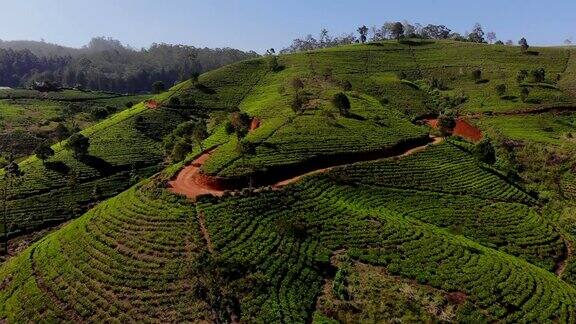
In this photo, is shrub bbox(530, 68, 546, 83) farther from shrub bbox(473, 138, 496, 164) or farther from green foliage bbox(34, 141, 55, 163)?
green foliage bbox(34, 141, 55, 163)

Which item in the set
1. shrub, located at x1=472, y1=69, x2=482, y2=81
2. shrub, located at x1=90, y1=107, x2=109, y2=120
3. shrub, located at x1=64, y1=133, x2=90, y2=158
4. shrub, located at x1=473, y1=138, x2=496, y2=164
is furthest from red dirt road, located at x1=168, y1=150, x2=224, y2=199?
shrub, located at x1=472, y1=69, x2=482, y2=81

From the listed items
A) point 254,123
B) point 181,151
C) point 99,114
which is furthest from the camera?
point 99,114

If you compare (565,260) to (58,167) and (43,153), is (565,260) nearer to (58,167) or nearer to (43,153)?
(58,167)

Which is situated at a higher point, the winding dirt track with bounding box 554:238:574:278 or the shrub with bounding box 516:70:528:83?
the shrub with bounding box 516:70:528:83

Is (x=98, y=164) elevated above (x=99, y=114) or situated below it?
below

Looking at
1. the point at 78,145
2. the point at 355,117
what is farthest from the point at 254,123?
the point at 78,145

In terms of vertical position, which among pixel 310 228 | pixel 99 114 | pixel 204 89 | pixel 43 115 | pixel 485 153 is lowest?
pixel 310 228

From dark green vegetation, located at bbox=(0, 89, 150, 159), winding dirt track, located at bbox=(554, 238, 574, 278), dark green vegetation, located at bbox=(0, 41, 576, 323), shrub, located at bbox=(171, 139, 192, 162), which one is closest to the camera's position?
dark green vegetation, located at bbox=(0, 41, 576, 323)

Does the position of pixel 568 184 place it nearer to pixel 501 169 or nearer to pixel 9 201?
pixel 501 169
